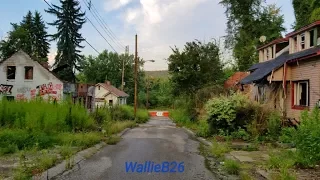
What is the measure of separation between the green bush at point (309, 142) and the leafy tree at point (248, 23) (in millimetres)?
42575

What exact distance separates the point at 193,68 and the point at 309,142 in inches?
1051

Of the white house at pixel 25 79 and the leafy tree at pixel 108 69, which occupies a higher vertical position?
the leafy tree at pixel 108 69

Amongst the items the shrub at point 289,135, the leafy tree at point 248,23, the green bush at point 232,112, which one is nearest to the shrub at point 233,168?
the shrub at point 289,135

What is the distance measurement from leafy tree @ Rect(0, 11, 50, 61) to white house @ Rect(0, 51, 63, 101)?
24.6 m

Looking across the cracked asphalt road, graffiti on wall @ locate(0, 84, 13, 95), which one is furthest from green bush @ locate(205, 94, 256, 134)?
graffiti on wall @ locate(0, 84, 13, 95)

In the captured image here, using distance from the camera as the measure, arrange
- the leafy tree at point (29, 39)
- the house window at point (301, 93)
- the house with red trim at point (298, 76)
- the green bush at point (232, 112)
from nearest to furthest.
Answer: the house with red trim at point (298, 76)
the house window at point (301, 93)
the green bush at point (232, 112)
the leafy tree at point (29, 39)

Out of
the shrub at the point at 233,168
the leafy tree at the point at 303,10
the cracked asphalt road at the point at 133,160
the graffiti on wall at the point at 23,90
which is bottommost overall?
the cracked asphalt road at the point at 133,160

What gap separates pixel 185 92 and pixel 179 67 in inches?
107

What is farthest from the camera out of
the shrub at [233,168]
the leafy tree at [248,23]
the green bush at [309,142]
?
the leafy tree at [248,23]

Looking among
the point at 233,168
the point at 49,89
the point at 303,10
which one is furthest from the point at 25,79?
the point at 233,168

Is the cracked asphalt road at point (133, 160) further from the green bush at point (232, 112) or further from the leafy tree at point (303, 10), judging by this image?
the leafy tree at point (303, 10)

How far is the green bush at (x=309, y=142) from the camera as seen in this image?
8.56m

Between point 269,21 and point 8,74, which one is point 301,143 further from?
point 269,21

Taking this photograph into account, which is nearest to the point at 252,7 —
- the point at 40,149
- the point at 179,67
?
the point at 179,67
